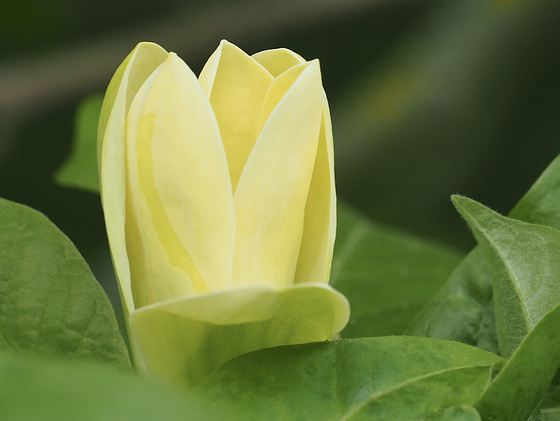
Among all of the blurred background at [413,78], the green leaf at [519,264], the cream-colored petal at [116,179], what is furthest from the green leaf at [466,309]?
the blurred background at [413,78]

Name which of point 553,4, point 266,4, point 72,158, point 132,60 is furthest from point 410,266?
point 553,4

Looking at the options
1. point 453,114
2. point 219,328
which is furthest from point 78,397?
point 453,114

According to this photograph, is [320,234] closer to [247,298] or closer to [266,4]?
[247,298]

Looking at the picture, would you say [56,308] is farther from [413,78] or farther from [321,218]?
[413,78]

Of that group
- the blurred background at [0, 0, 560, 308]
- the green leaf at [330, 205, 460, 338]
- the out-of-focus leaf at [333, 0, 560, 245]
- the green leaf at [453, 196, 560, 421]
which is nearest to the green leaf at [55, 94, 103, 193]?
the green leaf at [330, 205, 460, 338]

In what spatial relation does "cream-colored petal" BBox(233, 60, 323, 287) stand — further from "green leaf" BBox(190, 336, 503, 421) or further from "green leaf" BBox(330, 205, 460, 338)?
"green leaf" BBox(330, 205, 460, 338)

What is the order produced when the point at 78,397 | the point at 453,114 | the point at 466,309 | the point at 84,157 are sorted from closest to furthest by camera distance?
the point at 78,397 < the point at 466,309 < the point at 84,157 < the point at 453,114

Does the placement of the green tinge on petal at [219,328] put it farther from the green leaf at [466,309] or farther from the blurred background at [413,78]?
the blurred background at [413,78]
